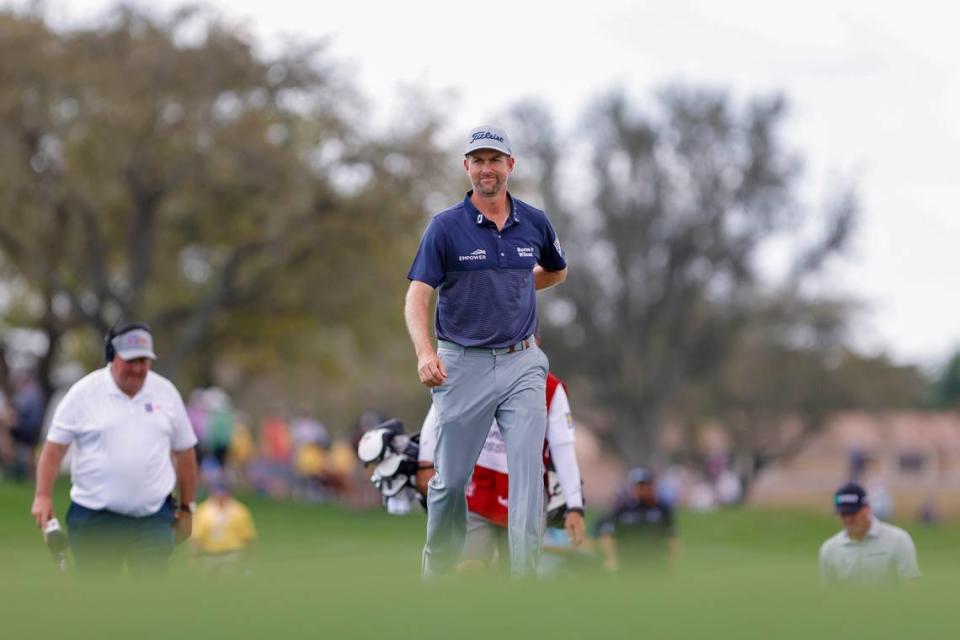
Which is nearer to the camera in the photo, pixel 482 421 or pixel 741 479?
pixel 482 421

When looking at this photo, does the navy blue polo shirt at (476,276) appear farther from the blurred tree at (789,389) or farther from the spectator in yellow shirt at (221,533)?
the blurred tree at (789,389)

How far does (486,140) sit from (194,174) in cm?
2640

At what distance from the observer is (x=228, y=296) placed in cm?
3594

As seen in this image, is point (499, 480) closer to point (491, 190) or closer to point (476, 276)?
point (476, 276)

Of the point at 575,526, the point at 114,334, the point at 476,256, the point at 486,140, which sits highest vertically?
the point at 486,140

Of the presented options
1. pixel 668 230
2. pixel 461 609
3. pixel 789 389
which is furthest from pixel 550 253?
pixel 789 389

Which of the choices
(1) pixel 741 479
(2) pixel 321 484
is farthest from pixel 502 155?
(1) pixel 741 479

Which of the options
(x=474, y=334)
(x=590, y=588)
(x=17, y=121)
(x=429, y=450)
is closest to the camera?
(x=590, y=588)

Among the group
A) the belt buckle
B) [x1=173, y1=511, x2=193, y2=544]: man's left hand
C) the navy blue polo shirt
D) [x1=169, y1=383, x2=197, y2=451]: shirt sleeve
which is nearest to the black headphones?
[x1=169, y1=383, x2=197, y2=451]: shirt sleeve

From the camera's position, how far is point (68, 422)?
929 centimetres

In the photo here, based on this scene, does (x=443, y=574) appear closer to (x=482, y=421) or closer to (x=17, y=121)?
(x=482, y=421)

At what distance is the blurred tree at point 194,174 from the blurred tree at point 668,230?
17.1 m

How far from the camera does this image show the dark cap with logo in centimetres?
1261

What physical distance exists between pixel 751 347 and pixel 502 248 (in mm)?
57128
